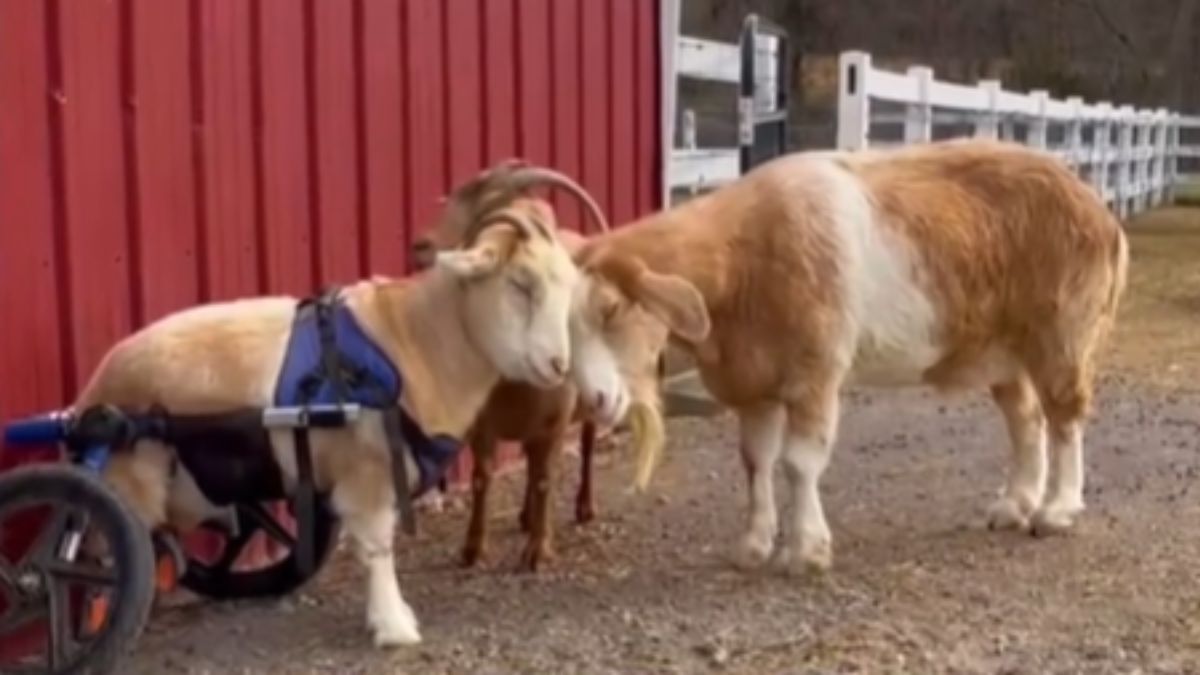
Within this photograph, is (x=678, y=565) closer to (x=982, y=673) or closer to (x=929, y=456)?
(x=982, y=673)

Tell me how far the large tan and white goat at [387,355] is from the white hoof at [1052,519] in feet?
6.44

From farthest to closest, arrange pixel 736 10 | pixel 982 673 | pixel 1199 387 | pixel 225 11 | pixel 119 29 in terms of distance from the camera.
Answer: pixel 736 10 < pixel 1199 387 < pixel 225 11 < pixel 119 29 < pixel 982 673

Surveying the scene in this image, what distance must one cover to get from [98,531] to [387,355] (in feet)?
2.85

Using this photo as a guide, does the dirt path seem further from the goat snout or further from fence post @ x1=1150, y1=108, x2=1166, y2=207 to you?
fence post @ x1=1150, y1=108, x2=1166, y2=207

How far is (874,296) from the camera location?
20.6ft

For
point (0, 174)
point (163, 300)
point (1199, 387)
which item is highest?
point (0, 174)

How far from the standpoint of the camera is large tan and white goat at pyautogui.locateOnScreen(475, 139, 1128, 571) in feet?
19.9

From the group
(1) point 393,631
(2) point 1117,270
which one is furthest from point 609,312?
(2) point 1117,270

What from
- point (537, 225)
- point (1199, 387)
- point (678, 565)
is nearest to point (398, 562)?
point (678, 565)

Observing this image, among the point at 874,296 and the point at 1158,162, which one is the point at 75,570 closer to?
the point at 874,296

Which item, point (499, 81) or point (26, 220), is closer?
point (26, 220)

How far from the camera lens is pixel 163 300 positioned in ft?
19.3

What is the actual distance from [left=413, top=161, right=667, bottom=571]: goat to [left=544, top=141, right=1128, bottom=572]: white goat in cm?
10

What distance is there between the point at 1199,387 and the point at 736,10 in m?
17.4
